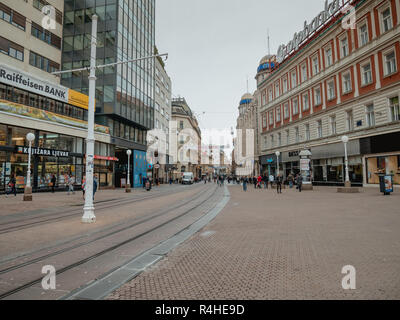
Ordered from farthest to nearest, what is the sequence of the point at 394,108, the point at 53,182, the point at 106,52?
the point at 106,52, the point at 53,182, the point at 394,108

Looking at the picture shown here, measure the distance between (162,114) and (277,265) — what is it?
5134 centimetres

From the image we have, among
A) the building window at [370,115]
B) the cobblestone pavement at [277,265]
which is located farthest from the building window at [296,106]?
the cobblestone pavement at [277,265]

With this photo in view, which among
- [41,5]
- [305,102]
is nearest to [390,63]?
[305,102]

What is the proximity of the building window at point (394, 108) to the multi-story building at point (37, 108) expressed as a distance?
2903 cm

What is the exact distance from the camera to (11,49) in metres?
23.5

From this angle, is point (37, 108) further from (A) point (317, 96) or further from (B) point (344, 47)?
(B) point (344, 47)

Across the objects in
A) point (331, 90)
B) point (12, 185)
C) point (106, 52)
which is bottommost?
point (12, 185)

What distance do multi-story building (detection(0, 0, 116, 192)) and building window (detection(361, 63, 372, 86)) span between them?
1109 inches

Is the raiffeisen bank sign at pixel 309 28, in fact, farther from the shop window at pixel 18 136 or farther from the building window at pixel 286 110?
the shop window at pixel 18 136

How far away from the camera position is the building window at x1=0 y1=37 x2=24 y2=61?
2262 cm

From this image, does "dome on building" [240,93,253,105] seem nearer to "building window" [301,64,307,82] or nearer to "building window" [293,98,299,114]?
"building window" [293,98,299,114]

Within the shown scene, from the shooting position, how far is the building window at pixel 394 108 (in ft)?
64.2

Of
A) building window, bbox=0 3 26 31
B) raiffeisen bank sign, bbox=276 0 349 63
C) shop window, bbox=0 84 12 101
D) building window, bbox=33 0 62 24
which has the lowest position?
shop window, bbox=0 84 12 101
